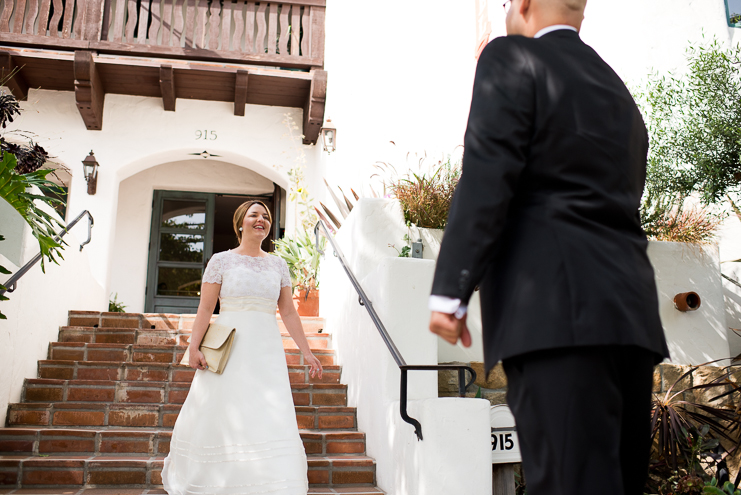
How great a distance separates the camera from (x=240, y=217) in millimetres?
3566

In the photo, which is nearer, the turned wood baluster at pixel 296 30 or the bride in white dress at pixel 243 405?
the bride in white dress at pixel 243 405

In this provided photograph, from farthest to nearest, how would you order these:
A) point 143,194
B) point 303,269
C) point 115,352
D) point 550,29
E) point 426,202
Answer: point 143,194
point 303,269
point 115,352
point 426,202
point 550,29

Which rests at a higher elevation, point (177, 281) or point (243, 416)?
point (177, 281)

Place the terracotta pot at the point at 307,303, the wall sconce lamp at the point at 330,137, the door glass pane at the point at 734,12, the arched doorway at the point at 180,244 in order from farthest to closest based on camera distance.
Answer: the arched doorway at the point at 180,244 → the wall sconce lamp at the point at 330,137 → the terracotta pot at the point at 307,303 → the door glass pane at the point at 734,12

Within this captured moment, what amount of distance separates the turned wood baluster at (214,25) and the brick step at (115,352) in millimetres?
5000

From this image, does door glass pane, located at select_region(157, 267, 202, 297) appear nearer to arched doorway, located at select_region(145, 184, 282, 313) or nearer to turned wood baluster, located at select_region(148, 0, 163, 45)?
arched doorway, located at select_region(145, 184, 282, 313)

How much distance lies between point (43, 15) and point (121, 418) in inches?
255

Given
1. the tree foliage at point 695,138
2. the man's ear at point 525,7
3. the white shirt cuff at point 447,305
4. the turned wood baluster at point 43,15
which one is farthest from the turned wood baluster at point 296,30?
the white shirt cuff at point 447,305

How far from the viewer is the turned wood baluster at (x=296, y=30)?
887 cm

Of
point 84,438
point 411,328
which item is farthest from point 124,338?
point 411,328

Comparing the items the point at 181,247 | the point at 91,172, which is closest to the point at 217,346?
the point at 91,172

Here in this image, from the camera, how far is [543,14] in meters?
1.29

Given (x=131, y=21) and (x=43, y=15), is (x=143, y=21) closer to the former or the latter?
(x=131, y=21)

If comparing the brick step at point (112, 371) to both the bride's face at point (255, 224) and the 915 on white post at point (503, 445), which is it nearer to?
the bride's face at point (255, 224)
